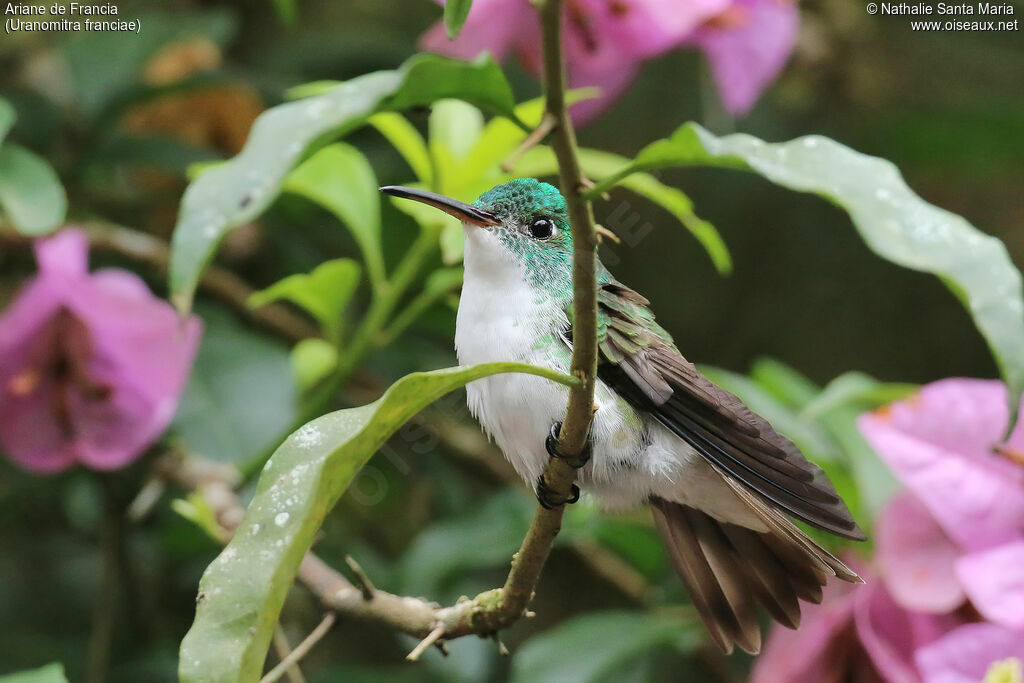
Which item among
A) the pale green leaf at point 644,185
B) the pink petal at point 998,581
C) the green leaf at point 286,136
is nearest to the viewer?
the green leaf at point 286,136

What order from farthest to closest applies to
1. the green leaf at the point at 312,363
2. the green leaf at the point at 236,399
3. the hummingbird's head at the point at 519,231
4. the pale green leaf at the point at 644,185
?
1. the green leaf at the point at 312,363
2. the green leaf at the point at 236,399
3. the pale green leaf at the point at 644,185
4. the hummingbird's head at the point at 519,231

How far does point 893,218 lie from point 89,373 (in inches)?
51.0

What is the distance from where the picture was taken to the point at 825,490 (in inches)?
34.9

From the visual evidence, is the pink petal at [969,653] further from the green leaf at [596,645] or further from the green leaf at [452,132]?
the green leaf at [452,132]

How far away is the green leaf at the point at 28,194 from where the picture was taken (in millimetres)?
1334

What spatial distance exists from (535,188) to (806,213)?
2444 mm

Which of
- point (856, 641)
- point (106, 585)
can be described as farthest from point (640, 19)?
point (106, 585)

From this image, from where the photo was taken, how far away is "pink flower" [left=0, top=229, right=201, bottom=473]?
5.23 ft

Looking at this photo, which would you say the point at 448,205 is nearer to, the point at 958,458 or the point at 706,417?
the point at 706,417

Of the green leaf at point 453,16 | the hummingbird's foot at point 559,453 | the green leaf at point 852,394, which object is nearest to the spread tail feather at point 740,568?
the hummingbird's foot at point 559,453

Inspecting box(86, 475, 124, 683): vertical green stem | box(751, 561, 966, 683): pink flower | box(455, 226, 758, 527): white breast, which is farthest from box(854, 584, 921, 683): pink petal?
box(86, 475, 124, 683): vertical green stem

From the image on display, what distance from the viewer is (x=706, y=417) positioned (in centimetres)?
99

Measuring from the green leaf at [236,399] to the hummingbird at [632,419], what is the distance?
67 cm

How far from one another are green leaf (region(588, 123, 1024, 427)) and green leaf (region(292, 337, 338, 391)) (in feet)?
3.70
